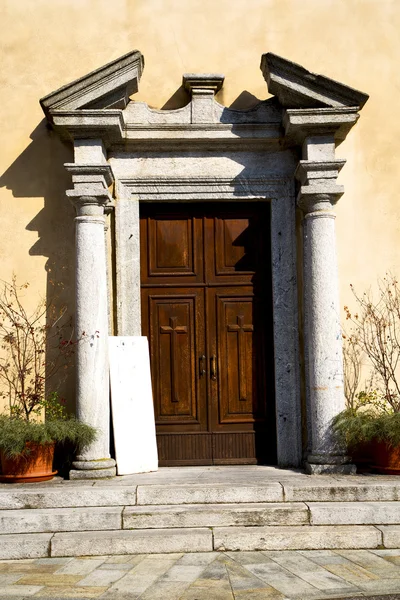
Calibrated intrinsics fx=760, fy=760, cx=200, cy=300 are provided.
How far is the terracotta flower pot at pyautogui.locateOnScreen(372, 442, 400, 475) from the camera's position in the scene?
643 cm

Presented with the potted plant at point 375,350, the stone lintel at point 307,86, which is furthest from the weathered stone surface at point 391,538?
the stone lintel at point 307,86

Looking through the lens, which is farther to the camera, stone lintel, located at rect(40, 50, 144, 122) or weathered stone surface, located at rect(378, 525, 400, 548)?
stone lintel, located at rect(40, 50, 144, 122)

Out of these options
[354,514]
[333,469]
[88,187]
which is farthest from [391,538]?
[88,187]

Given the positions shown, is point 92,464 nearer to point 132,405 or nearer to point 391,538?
point 132,405

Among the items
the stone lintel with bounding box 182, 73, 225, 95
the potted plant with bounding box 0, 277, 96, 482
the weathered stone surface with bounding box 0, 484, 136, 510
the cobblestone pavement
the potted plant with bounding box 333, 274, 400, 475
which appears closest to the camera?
the cobblestone pavement

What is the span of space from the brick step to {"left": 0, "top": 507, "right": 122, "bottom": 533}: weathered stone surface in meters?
0.07

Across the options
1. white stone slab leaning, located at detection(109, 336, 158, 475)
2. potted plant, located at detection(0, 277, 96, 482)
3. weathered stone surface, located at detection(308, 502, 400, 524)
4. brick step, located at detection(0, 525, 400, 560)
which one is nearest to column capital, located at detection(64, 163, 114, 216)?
potted plant, located at detection(0, 277, 96, 482)

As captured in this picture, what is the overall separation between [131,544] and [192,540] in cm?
43

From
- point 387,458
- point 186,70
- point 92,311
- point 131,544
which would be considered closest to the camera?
point 131,544

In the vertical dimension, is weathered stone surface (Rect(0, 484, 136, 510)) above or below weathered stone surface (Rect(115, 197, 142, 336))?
below

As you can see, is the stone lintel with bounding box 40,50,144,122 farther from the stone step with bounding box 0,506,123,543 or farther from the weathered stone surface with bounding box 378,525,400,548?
the weathered stone surface with bounding box 378,525,400,548

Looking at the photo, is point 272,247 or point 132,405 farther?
point 272,247

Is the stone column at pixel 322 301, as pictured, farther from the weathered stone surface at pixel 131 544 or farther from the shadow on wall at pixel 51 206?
the shadow on wall at pixel 51 206

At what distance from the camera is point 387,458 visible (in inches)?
255
